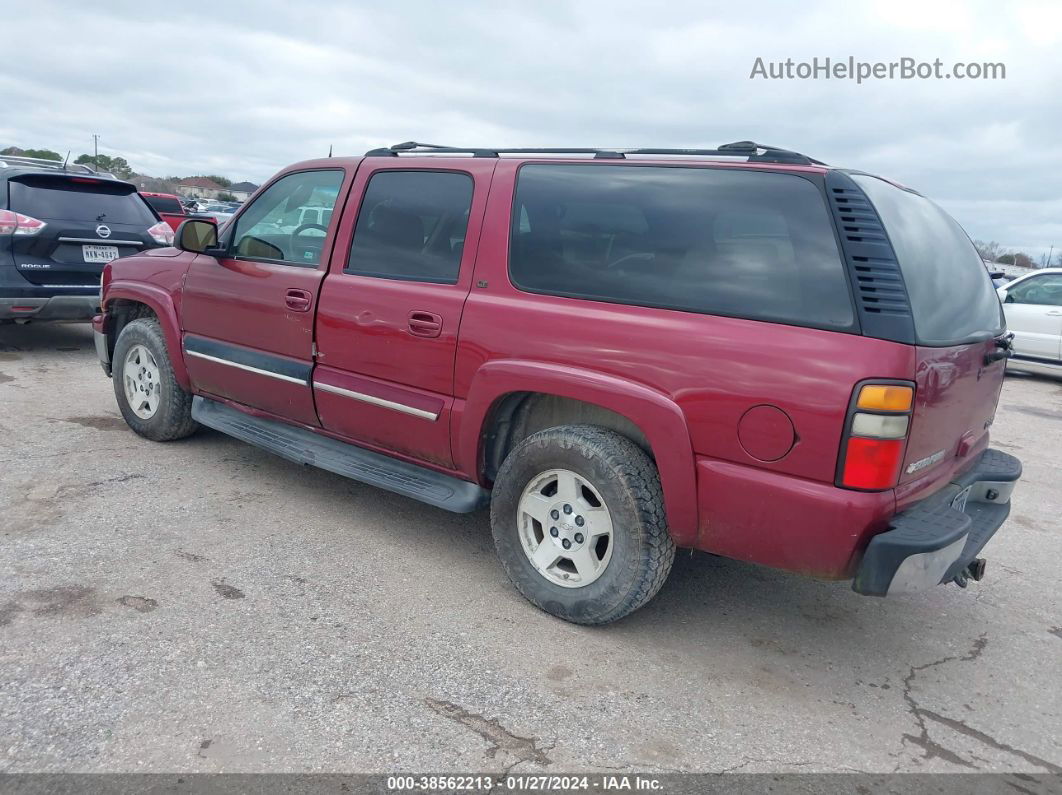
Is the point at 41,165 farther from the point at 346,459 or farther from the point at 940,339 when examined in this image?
the point at 940,339

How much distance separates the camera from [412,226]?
12.9ft

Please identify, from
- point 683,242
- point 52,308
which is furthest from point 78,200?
point 683,242

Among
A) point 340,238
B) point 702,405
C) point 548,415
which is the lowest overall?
point 548,415

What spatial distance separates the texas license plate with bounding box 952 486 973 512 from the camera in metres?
3.18

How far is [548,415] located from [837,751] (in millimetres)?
1659

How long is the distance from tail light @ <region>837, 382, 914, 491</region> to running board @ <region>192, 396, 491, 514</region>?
1.61 meters

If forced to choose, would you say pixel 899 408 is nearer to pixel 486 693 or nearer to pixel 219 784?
pixel 486 693

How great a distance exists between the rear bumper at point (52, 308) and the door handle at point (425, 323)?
5.14 metres

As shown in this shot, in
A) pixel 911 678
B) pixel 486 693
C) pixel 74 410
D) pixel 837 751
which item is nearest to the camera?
pixel 837 751

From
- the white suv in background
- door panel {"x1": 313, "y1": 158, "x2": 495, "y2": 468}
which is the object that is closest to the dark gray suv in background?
door panel {"x1": 313, "y1": 158, "x2": 495, "y2": 468}

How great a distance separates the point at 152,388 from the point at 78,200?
3479 millimetres

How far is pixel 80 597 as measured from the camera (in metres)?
3.28

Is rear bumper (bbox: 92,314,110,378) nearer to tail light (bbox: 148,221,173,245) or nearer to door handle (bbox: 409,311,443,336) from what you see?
tail light (bbox: 148,221,173,245)

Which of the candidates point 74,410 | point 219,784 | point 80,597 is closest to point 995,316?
point 219,784
